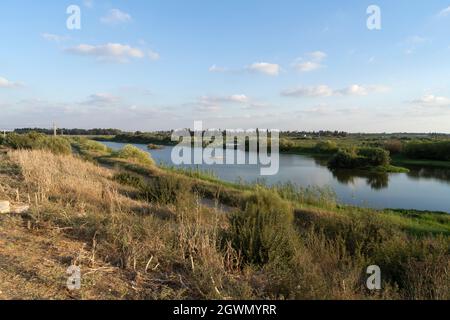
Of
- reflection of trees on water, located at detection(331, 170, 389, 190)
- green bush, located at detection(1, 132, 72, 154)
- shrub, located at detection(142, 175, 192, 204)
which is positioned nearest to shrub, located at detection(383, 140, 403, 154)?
reflection of trees on water, located at detection(331, 170, 389, 190)

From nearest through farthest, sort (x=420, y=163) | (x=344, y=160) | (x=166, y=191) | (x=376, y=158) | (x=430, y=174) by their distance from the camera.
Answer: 1. (x=166, y=191)
2. (x=430, y=174)
3. (x=376, y=158)
4. (x=344, y=160)
5. (x=420, y=163)

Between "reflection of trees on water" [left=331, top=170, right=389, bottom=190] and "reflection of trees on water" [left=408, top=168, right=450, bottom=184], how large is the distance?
2719mm

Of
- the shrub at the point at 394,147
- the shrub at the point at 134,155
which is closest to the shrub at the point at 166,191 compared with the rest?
the shrub at the point at 134,155

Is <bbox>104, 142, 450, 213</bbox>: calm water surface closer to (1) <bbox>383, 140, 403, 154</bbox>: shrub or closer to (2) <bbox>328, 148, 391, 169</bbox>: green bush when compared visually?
(2) <bbox>328, 148, 391, 169</bbox>: green bush

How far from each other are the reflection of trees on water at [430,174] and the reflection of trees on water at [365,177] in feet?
8.92

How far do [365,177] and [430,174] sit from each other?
761cm

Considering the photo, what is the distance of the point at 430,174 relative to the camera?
32.6m

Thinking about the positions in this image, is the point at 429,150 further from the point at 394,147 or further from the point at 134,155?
the point at 134,155

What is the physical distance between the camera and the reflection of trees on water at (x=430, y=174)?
30578mm

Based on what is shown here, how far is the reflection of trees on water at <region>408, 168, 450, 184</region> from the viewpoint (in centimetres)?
3058

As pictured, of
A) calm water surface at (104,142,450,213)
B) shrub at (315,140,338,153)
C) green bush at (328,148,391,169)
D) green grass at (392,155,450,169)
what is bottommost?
calm water surface at (104,142,450,213)

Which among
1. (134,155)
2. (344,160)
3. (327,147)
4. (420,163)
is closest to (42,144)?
(134,155)
